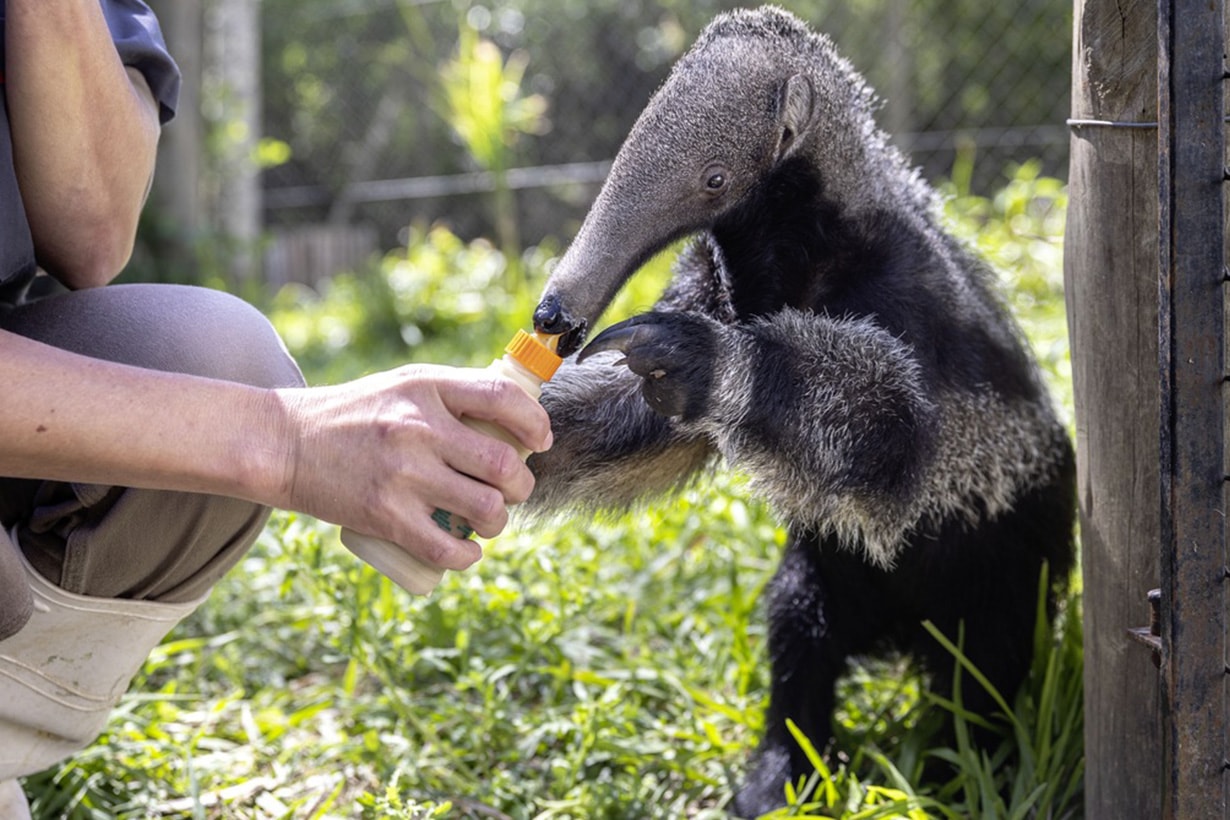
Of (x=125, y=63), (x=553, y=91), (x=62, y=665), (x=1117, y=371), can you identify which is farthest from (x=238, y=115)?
(x=1117, y=371)

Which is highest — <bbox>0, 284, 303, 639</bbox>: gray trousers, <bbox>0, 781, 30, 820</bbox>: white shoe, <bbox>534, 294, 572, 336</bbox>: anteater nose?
<bbox>534, 294, 572, 336</bbox>: anteater nose

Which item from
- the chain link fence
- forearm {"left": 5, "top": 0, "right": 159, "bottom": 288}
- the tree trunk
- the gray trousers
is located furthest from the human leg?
the tree trunk

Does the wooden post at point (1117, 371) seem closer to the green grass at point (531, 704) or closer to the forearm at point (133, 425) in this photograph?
the green grass at point (531, 704)

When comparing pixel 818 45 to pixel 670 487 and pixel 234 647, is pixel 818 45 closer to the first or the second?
pixel 670 487

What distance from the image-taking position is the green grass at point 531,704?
237cm

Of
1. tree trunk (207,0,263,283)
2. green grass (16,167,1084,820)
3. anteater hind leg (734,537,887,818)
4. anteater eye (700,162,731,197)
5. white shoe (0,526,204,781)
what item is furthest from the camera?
tree trunk (207,0,263,283)

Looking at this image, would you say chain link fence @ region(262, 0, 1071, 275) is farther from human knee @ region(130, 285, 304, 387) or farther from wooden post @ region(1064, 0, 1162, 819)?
human knee @ region(130, 285, 304, 387)

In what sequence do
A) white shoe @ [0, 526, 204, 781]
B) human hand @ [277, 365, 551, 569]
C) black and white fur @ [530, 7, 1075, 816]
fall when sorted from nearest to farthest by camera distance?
1. human hand @ [277, 365, 551, 569]
2. white shoe @ [0, 526, 204, 781]
3. black and white fur @ [530, 7, 1075, 816]

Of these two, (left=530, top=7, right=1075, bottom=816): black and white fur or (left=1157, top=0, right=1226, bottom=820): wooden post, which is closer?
(left=1157, top=0, right=1226, bottom=820): wooden post

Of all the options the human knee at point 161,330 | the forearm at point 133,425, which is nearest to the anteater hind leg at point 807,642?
the human knee at point 161,330

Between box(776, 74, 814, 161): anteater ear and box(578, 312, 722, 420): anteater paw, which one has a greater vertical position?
box(776, 74, 814, 161): anteater ear

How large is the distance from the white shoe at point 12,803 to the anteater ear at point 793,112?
171 cm

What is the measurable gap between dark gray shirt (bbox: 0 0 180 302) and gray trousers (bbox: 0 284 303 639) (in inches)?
5.1

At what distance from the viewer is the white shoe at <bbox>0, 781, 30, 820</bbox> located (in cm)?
191
